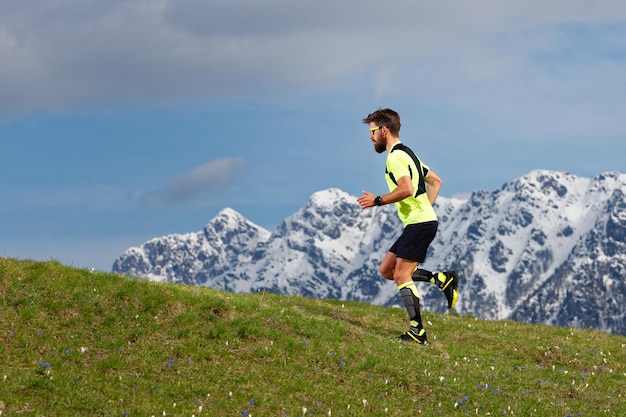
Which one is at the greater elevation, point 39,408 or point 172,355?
point 172,355

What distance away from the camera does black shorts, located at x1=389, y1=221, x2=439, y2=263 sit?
63.0 ft

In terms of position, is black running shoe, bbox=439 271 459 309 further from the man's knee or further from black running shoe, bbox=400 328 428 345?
the man's knee

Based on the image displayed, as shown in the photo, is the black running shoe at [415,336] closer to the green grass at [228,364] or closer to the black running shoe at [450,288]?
the green grass at [228,364]

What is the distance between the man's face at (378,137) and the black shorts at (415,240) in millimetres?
2082

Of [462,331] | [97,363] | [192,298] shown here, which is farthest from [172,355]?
[462,331]

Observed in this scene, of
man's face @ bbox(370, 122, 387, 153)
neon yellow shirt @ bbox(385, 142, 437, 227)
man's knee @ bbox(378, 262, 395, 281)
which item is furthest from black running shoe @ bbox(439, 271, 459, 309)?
man's face @ bbox(370, 122, 387, 153)

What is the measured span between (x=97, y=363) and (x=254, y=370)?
3148mm

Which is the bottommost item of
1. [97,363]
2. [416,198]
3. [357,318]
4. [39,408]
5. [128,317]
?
[39,408]

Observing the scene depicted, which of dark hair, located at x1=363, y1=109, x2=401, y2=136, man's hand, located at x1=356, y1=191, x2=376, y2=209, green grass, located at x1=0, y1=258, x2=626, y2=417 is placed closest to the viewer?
green grass, located at x1=0, y1=258, x2=626, y2=417

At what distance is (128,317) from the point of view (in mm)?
18344

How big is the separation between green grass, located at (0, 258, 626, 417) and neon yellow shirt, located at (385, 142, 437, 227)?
320 centimetres

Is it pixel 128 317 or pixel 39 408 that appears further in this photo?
pixel 128 317

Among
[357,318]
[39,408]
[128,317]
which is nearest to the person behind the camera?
[39,408]

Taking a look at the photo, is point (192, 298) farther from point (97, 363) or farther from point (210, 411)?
point (210, 411)
